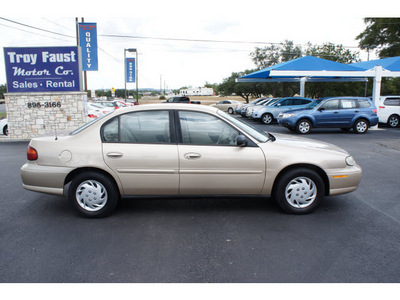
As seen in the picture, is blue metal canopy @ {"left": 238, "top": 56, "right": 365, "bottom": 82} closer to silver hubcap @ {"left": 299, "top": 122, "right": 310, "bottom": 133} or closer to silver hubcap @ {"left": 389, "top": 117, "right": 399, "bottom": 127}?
silver hubcap @ {"left": 389, "top": 117, "right": 399, "bottom": 127}

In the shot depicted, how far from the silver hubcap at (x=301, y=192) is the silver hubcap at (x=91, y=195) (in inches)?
97.1

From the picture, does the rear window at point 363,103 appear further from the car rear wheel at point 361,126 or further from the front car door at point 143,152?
the front car door at point 143,152

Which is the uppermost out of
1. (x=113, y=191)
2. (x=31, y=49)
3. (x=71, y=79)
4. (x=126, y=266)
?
(x=31, y=49)

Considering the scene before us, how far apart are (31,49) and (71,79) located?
1.73 meters

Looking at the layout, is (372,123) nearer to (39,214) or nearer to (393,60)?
(393,60)

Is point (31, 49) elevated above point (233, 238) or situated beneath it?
elevated above

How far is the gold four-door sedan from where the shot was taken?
4.37m

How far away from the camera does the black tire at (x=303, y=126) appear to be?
14.3 metres

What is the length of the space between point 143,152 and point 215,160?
3.09ft

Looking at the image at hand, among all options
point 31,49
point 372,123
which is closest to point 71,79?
point 31,49

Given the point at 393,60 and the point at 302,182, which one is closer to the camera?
the point at 302,182

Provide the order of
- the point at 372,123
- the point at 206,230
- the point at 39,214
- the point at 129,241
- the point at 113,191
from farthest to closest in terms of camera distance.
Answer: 1. the point at 372,123
2. the point at 39,214
3. the point at 113,191
4. the point at 206,230
5. the point at 129,241

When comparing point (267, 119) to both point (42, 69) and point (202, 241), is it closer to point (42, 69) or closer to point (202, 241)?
point (42, 69)

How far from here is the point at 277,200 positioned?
14.9 feet
